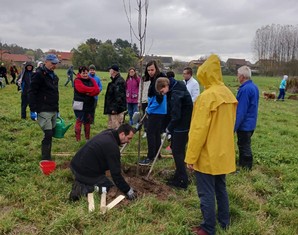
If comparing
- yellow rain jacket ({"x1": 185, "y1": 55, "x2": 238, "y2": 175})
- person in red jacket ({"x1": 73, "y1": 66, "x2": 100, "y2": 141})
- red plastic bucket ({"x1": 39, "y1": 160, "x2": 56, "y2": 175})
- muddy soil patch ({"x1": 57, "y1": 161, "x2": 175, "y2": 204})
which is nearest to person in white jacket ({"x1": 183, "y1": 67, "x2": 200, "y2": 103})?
person in red jacket ({"x1": 73, "y1": 66, "x2": 100, "y2": 141})

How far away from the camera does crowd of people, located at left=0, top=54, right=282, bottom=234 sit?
130 inches

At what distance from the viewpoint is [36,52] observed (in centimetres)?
9725

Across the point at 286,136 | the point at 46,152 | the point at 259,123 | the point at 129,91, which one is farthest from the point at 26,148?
the point at 259,123

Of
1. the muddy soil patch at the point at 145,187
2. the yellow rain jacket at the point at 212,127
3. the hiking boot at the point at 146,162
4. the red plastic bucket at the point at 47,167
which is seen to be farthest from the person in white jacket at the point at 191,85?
the yellow rain jacket at the point at 212,127

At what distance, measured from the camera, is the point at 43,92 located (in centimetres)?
550

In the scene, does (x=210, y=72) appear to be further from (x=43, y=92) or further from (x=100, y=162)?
(x=43, y=92)

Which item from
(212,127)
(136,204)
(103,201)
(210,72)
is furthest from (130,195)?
(210,72)

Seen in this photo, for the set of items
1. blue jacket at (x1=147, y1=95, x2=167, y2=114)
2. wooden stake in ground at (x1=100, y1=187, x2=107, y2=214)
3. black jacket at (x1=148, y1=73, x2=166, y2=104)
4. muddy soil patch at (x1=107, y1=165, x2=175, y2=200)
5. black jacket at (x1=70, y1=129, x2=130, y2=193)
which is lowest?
muddy soil patch at (x1=107, y1=165, x2=175, y2=200)

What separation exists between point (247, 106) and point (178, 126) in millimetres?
1524

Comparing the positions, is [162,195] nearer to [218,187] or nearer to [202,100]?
[218,187]

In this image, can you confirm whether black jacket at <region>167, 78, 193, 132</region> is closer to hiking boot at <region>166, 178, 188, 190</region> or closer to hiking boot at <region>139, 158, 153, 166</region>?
hiking boot at <region>166, 178, 188, 190</region>

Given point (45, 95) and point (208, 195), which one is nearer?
point (208, 195)

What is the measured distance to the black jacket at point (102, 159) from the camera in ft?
13.2

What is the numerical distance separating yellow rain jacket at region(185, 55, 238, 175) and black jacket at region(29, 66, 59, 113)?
3.12 m
